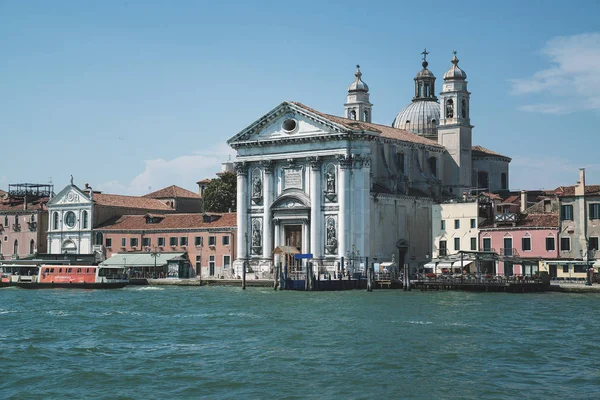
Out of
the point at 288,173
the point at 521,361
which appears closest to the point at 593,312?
the point at 521,361

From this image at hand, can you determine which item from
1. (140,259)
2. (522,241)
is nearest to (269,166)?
(140,259)

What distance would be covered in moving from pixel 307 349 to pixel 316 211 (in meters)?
32.0

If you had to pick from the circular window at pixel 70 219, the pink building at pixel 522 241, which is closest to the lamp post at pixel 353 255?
the pink building at pixel 522 241

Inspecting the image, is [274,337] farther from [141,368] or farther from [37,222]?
[37,222]

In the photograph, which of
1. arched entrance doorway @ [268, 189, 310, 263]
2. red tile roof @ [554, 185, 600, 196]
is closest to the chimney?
red tile roof @ [554, 185, 600, 196]

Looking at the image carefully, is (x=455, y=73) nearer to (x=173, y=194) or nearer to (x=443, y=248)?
(x=443, y=248)

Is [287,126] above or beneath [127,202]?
above

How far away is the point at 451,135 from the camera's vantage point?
→ 70.0 metres

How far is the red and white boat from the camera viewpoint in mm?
58719

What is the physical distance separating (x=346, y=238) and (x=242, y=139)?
9.55 metres

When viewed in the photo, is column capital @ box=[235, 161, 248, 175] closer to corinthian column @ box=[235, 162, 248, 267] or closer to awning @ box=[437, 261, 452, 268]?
corinthian column @ box=[235, 162, 248, 267]

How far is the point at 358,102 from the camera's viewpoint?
77312mm

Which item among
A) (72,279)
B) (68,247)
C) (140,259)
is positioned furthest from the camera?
(68,247)

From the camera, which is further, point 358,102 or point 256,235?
point 358,102
